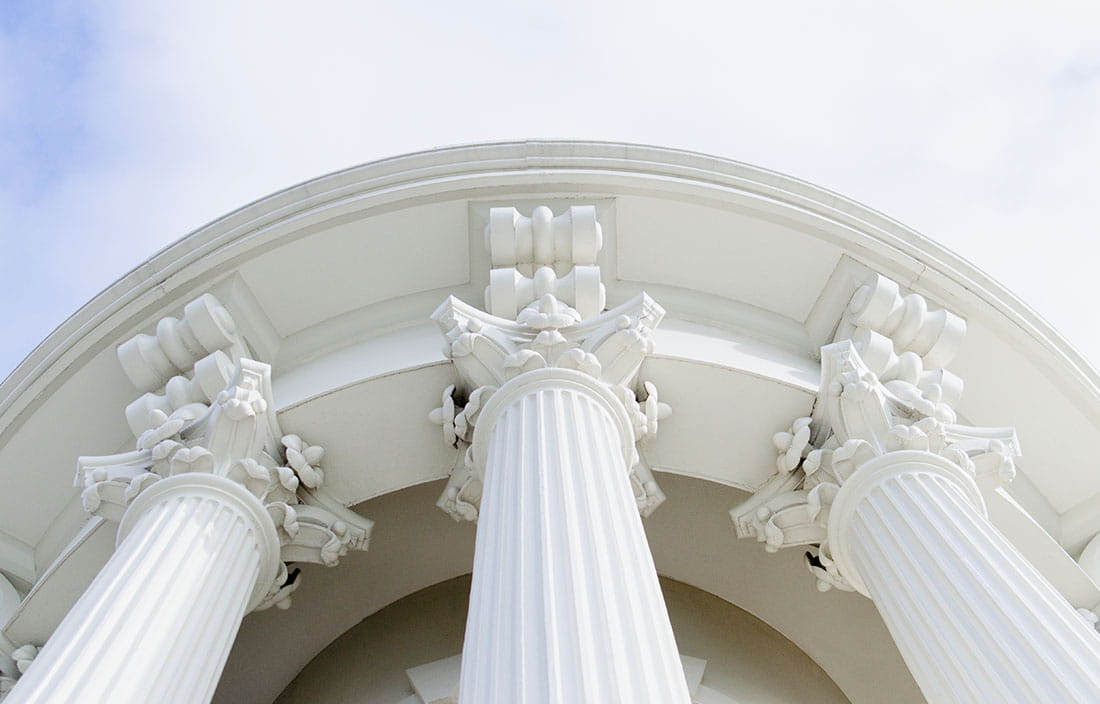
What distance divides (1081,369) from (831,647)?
496 centimetres

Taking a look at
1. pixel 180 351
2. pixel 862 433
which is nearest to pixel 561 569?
pixel 862 433

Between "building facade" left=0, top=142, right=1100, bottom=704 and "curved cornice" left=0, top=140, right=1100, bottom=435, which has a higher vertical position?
"curved cornice" left=0, top=140, right=1100, bottom=435

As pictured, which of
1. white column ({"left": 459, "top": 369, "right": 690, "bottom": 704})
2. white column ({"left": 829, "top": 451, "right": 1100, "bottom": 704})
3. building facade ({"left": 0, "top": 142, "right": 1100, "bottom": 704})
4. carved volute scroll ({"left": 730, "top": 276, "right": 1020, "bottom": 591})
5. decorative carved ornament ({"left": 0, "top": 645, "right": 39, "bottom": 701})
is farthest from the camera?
A: decorative carved ornament ({"left": 0, "top": 645, "right": 39, "bottom": 701})

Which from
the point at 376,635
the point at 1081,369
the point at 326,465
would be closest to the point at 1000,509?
the point at 1081,369

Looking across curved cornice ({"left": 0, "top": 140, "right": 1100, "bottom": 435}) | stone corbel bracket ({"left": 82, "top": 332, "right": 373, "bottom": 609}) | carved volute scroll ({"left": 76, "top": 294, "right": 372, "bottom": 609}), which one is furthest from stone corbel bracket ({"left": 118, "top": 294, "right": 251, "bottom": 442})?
stone corbel bracket ({"left": 82, "top": 332, "right": 373, "bottom": 609})

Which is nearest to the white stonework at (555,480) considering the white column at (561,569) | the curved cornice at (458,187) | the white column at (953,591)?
the white column at (561,569)

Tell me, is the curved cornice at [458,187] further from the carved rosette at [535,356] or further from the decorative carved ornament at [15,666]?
the decorative carved ornament at [15,666]

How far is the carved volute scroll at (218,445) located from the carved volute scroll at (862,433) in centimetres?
434

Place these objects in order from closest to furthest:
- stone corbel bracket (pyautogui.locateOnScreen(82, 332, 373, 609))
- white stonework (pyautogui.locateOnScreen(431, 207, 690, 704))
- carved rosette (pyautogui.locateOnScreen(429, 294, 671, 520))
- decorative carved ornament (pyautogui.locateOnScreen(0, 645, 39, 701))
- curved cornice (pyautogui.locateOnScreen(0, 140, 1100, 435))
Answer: white stonework (pyautogui.locateOnScreen(431, 207, 690, 704)), carved rosette (pyautogui.locateOnScreen(429, 294, 671, 520)), stone corbel bracket (pyautogui.locateOnScreen(82, 332, 373, 609)), decorative carved ornament (pyautogui.locateOnScreen(0, 645, 39, 701)), curved cornice (pyautogui.locateOnScreen(0, 140, 1100, 435))

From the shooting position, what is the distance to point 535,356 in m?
9.02

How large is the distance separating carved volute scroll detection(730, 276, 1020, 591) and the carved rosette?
52.8 inches

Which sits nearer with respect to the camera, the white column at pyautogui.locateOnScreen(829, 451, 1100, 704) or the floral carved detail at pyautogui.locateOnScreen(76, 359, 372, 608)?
the white column at pyautogui.locateOnScreen(829, 451, 1100, 704)

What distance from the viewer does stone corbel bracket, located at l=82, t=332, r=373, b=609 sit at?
30.7 feet

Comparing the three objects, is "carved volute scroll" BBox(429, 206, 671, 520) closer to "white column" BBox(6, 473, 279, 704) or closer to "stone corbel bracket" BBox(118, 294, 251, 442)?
"white column" BBox(6, 473, 279, 704)
